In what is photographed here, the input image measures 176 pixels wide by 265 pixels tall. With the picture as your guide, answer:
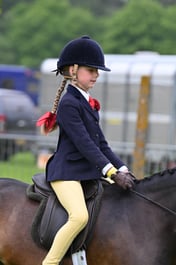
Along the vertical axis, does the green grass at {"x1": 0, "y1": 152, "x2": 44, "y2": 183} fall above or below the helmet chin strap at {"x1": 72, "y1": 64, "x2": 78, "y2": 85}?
below

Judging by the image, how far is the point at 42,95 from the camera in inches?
1011

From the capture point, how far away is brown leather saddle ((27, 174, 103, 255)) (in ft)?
21.7

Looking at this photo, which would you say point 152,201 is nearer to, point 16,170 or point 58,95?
point 58,95

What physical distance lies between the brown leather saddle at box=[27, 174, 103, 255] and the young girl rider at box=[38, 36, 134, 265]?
68mm

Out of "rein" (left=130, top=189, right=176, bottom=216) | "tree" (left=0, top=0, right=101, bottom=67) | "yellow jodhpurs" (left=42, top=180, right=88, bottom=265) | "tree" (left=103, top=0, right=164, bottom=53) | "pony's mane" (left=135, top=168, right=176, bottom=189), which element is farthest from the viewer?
"tree" (left=0, top=0, right=101, bottom=67)

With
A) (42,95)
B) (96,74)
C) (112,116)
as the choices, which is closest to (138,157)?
(96,74)

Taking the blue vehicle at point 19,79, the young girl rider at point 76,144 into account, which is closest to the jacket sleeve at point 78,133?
the young girl rider at point 76,144

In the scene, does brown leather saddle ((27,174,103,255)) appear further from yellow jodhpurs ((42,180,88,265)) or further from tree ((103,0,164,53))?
tree ((103,0,164,53))

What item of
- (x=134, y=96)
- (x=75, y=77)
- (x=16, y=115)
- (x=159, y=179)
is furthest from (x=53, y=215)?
(x=16, y=115)

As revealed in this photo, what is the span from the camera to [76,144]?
6.62 metres

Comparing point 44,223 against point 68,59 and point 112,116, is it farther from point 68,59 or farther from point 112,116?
point 112,116

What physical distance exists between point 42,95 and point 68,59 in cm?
1896

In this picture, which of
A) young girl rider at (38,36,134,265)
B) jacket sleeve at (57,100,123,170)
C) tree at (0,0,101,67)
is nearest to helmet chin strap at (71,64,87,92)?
young girl rider at (38,36,134,265)

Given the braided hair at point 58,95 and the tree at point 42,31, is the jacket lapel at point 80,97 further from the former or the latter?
the tree at point 42,31
